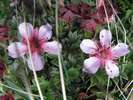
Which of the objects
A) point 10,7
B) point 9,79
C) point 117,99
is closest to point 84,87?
point 117,99

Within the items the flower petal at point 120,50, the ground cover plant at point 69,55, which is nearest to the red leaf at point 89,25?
Result: the ground cover plant at point 69,55

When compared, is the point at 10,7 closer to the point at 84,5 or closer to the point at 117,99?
the point at 84,5

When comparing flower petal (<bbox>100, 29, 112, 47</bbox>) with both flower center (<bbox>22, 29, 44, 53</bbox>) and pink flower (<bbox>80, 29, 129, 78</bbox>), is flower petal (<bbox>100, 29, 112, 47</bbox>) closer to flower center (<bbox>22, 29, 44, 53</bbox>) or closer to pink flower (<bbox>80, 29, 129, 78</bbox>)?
pink flower (<bbox>80, 29, 129, 78</bbox>)

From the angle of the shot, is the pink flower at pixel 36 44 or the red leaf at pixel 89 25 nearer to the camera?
the pink flower at pixel 36 44

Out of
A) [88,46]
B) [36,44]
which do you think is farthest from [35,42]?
[88,46]

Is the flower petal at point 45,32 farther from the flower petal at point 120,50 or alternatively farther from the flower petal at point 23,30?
the flower petal at point 120,50

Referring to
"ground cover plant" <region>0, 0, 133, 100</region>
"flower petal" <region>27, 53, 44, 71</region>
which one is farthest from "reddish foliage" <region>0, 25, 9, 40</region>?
"flower petal" <region>27, 53, 44, 71</region>
